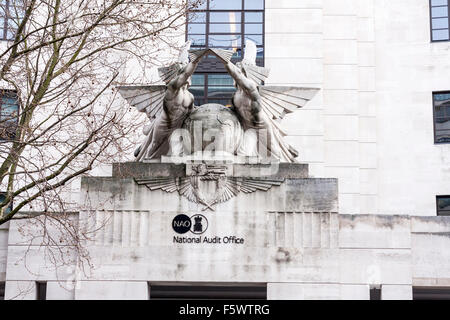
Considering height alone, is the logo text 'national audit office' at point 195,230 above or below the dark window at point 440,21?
below

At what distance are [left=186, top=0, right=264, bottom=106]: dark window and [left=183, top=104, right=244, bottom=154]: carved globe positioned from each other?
10.5 metres

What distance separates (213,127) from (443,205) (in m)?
12.8

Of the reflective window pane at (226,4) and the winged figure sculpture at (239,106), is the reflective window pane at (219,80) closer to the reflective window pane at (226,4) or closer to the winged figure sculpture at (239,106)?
the reflective window pane at (226,4)

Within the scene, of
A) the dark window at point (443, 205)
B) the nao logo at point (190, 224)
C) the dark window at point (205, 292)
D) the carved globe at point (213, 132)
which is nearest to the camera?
the nao logo at point (190, 224)

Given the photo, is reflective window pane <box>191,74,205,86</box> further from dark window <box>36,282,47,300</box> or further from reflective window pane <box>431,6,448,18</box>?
dark window <box>36,282,47,300</box>

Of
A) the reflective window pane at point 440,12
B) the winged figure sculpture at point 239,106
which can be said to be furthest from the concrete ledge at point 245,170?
the reflective window pane at point 440,12

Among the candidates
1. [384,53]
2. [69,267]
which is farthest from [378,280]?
[384,53]

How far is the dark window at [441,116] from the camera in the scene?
1283 inches

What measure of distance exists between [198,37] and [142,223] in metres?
14.0

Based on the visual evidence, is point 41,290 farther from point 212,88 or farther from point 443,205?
point 443,205

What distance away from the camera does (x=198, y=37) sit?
3384 cm
